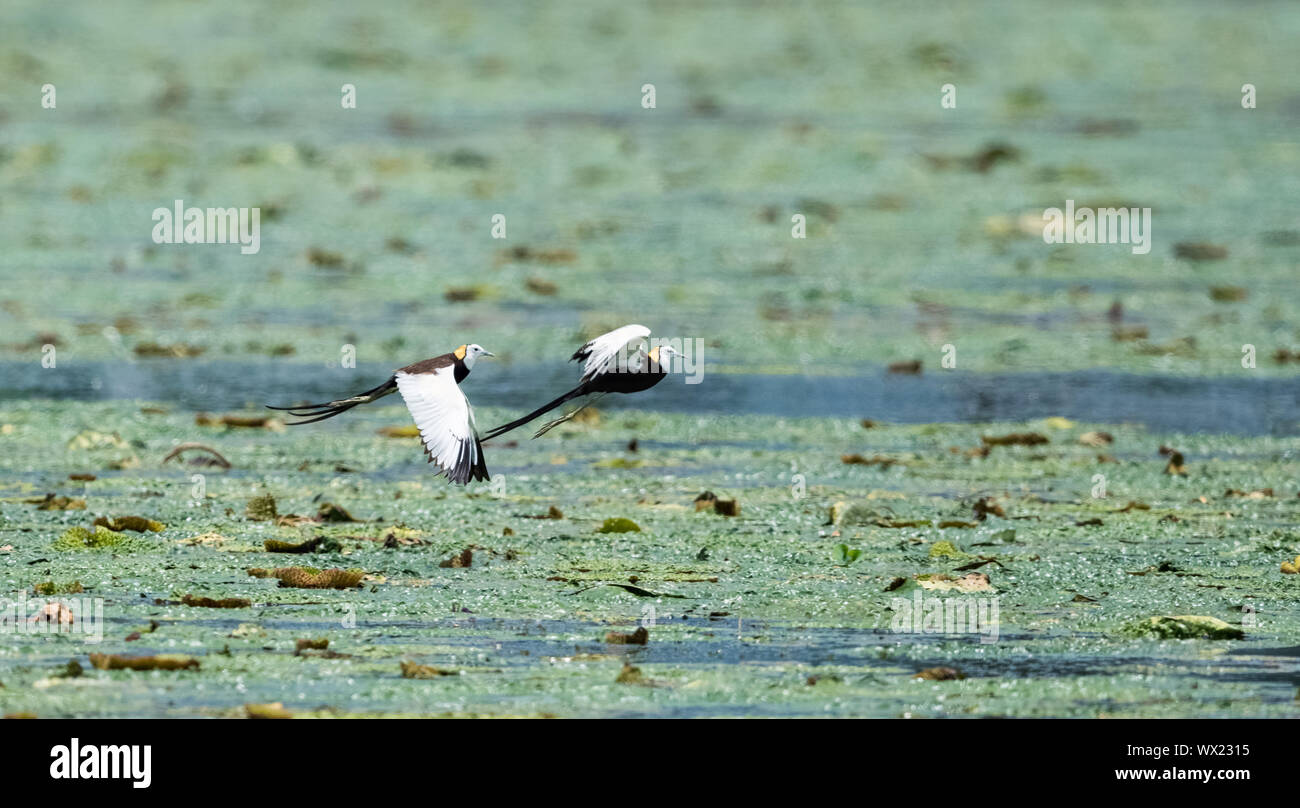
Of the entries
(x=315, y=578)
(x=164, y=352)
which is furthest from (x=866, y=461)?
(x=164, y=352)

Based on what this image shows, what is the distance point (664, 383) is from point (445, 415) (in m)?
5.45

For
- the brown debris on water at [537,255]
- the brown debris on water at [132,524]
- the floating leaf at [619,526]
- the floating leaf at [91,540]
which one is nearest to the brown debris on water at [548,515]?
the floating leaf at [619,526]

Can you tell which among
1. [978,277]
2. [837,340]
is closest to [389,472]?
[837,340]

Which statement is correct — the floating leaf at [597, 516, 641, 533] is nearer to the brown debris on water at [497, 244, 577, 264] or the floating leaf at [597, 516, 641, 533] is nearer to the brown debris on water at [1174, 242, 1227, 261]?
the brown debris on water at [497, 244, 577, 264]

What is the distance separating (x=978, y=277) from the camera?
682 inches

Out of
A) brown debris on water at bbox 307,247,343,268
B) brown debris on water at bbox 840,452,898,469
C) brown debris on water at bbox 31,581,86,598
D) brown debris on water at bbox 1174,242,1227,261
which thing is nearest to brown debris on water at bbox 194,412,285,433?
brown debris on water at bbox 840,452,898,469

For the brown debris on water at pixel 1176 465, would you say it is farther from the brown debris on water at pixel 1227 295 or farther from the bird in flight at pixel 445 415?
the brown debris on water at pixel 1227 295

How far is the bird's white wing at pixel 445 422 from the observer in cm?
830

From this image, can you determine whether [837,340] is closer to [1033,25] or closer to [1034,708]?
[1034,708]

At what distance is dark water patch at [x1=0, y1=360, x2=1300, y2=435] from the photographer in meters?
12.7

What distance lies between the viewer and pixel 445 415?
8.46 metres

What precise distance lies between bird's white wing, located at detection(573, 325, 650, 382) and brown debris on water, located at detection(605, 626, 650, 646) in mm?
1533

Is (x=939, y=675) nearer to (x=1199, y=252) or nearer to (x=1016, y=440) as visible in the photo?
(x=1016, y=440)
